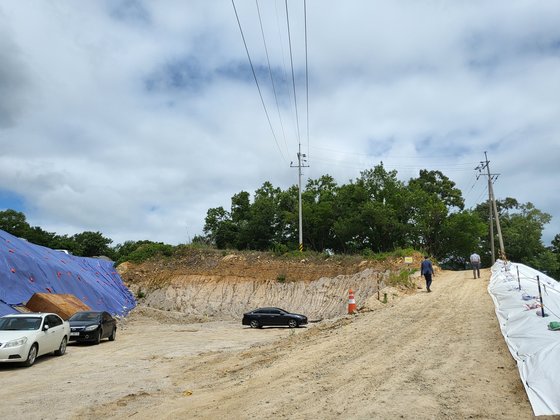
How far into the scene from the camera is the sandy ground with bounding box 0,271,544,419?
672cm

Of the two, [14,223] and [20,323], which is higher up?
[14,223]

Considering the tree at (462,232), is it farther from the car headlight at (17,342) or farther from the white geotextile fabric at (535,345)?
the car headlight at (17,342)

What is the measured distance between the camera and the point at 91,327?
18516 millimetres

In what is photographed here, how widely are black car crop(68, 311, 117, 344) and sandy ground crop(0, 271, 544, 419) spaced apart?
271cm

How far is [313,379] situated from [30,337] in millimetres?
8599

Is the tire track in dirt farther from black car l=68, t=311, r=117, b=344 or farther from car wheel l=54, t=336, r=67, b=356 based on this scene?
black car l=68, t=311, r=117, b=344

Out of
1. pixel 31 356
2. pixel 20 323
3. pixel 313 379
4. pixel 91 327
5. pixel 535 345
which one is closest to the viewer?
pixel 535 345

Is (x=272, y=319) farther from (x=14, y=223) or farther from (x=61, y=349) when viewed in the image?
(x=14, y=223)

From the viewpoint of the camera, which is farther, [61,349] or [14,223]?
[14,223]

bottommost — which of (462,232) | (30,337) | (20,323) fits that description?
(30,337)

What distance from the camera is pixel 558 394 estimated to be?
5855mm

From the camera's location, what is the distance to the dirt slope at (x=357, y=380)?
6570 mm

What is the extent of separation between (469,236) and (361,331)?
43462mm

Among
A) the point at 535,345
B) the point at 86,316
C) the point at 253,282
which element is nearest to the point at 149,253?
the point at 253,282
